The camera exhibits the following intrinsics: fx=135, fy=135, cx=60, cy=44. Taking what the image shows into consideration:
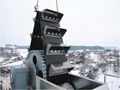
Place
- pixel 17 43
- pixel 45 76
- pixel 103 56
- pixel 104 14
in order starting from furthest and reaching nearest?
pixel 103 56, pixel 104 14, pixel 17 43, pixel 45 76

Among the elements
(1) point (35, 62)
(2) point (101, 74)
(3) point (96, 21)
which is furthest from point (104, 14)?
(1) point (35, 62)

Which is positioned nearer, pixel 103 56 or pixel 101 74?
pixel 101 74

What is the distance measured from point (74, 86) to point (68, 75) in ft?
0.46

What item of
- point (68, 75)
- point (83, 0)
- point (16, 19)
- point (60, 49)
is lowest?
point (68, 75)

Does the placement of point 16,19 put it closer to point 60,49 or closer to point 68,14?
point 68,14

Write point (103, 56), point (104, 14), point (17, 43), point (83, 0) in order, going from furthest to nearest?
1. point (103, 56)
2. point (104, 14)
3. point (83, 0)
4. point (17, 43)

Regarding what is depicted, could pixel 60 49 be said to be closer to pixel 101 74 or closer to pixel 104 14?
pixel 101 74

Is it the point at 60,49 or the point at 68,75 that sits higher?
the point at 60,49

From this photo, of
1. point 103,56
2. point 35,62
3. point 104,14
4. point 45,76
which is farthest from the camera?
point 103,56

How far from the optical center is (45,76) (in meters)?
1.26

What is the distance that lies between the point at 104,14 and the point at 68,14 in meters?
0.79

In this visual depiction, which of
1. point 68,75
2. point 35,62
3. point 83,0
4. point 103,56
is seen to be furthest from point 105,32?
point 35,62

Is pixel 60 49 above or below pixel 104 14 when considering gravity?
below

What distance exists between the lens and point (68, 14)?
8.93 feet
